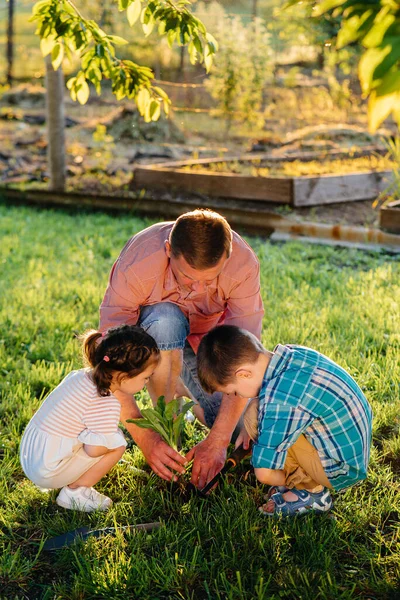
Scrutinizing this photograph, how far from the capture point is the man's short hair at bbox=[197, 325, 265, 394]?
7.91ft

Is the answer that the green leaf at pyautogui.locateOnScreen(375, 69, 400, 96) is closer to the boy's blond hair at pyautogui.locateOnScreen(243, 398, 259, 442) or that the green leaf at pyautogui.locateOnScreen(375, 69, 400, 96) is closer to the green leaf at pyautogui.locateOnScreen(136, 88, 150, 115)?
the boy's blond hair at pyautogui.locateOnScreen(243, 398, 259, 442)

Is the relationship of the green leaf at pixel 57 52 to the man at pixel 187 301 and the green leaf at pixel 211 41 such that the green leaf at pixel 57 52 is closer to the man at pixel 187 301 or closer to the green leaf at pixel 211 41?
the green leaf at pixel 211 41

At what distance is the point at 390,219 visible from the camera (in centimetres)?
617

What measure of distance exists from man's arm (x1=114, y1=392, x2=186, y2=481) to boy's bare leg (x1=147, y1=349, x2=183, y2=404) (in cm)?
24

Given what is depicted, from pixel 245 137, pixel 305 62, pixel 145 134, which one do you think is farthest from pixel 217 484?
pixel 305 62

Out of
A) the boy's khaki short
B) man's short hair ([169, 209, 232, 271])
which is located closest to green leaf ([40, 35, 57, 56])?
man's short hair ([169, 209, 232, 271])

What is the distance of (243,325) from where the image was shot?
2887 mm

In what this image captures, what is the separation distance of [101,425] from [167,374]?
511 mm

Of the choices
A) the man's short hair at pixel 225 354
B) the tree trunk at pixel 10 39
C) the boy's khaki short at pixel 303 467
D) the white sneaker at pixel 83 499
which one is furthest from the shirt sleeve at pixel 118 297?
the tree trunk at pixel 10 39

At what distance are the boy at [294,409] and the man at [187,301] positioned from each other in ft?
0.82

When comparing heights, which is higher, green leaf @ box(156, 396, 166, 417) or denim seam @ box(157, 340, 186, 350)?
denim seam @ box(157, 340, 186, 350)

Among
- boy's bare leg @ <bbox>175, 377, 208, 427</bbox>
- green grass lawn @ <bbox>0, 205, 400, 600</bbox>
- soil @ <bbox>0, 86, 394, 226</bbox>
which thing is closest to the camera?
green grass lawn @ <bbox>0, 205, 400, 600</bbox>

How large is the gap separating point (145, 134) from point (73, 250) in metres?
5.34

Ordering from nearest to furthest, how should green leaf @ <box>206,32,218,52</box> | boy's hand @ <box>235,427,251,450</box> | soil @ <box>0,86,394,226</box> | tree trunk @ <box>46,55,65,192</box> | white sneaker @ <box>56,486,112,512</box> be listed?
white sneaker @ <box>56,486,112,512</box>, green leaf @ <box>206,32,218,52</box>, boy's hand @ <box>235,427,251,450</box>, soil @ <box>0,86,394,226</box>, tree trunk @ <box>46,55,65,192</box>
